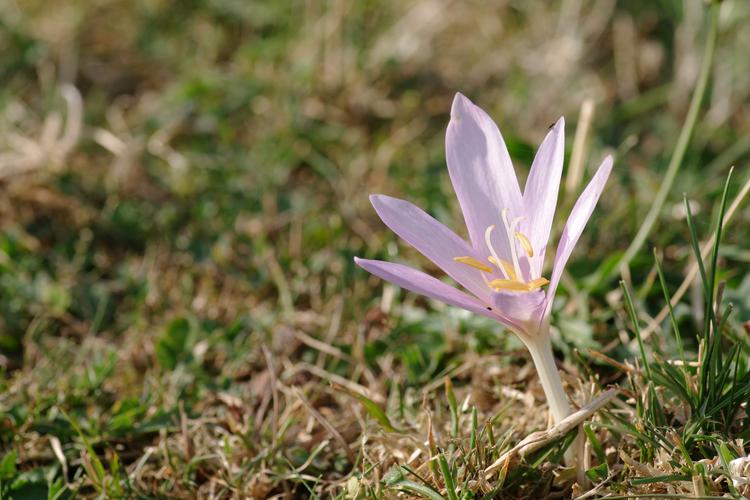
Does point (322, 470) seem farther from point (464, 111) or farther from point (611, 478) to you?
point (464, 111)

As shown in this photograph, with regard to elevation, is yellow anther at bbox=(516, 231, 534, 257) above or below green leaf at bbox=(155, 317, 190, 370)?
above

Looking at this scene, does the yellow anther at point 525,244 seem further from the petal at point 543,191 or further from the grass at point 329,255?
the grass at point 329,255

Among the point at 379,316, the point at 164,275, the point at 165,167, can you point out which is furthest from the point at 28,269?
the point at 379,316

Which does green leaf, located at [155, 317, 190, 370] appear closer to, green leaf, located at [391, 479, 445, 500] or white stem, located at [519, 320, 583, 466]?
green leaf, located at [391, 479, 445, 500]

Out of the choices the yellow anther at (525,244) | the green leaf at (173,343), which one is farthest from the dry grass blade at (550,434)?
the green leaf at (173,343)

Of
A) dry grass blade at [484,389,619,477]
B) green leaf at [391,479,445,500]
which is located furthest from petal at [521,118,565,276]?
green leaf at [391,479,445,500]

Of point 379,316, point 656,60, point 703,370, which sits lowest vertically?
point 379,316

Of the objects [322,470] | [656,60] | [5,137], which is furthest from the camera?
[656,60]
